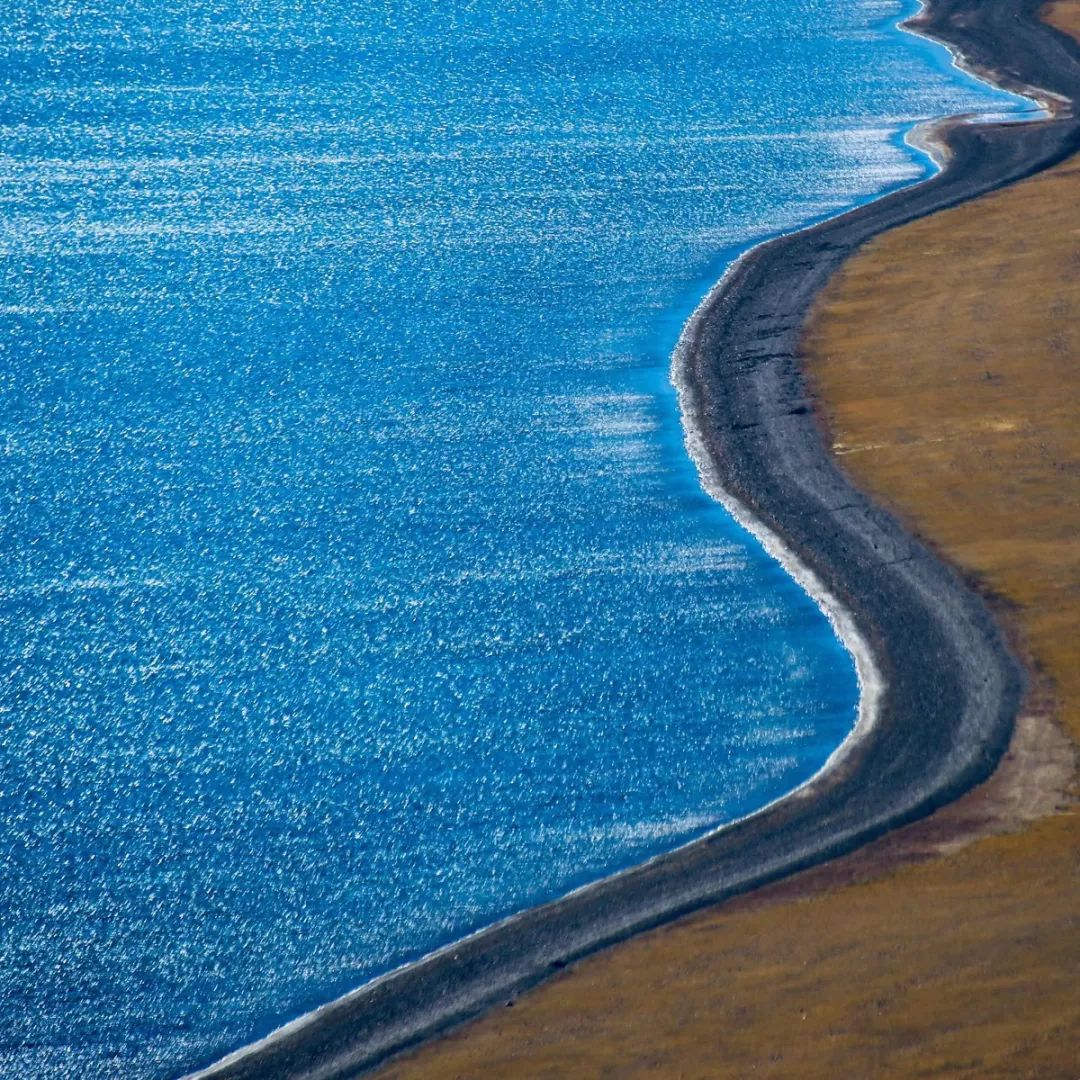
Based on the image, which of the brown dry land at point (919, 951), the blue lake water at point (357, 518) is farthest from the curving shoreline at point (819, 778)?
the blue lake water at point (357, 518)

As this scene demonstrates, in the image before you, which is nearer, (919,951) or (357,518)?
(919,951)

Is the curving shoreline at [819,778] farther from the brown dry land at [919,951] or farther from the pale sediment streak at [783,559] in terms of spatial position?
the brown dry land at [919,951]

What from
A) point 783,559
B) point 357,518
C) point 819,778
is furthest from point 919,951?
point 357,518

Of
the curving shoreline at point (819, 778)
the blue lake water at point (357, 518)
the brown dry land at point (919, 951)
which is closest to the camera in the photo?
the brown dry land at point (919, 951)

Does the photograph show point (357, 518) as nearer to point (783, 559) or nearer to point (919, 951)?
point (783, 559)

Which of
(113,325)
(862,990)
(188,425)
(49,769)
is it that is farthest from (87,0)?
(862,990)

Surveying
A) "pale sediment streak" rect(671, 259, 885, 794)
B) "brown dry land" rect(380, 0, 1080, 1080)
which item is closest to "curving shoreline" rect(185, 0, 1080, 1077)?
"pale sediment streak" rect(671, 259, 885, 794)
